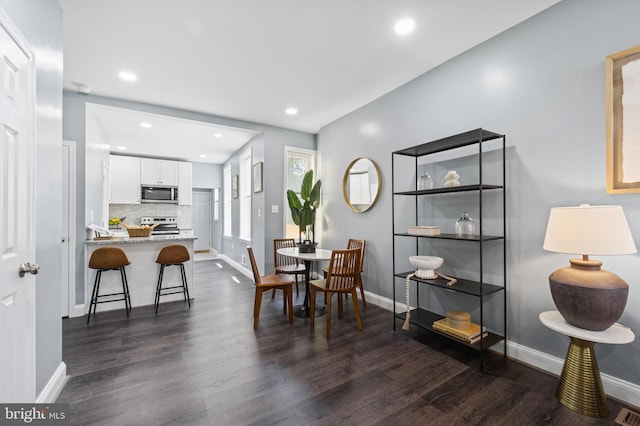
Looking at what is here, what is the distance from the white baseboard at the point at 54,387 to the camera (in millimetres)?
1654

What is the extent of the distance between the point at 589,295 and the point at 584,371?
503 mm

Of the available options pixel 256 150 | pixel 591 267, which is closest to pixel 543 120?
pixel 591 267

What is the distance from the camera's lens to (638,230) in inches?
65.6

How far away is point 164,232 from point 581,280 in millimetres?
7551

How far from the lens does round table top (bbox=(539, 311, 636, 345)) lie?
59.8 inches

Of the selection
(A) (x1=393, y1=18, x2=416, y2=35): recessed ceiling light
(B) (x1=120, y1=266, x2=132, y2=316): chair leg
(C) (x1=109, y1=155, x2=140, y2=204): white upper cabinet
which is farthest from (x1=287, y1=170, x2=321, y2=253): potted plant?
(C) (x1=109, y1=155, x2=140, y2=204): white upper cabinet

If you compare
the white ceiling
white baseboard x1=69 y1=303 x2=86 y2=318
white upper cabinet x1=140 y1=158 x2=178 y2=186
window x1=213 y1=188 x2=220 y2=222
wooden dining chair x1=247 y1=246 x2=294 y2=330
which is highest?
the white ceiling

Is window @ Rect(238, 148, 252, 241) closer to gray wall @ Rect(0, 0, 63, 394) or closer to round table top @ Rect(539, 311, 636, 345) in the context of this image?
gray wall @ Rect(0, 0, 63, 394)

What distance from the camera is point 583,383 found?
165 centimetres

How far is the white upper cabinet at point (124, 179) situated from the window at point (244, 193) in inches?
102

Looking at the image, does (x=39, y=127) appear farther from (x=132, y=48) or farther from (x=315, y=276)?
(x=315, y=276)

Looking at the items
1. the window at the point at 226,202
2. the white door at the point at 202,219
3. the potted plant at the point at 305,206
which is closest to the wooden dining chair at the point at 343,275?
the potted plant at the point at 305,206

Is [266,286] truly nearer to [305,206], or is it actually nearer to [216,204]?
[305,206]

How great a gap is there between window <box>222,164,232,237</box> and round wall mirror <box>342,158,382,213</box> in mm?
3935
